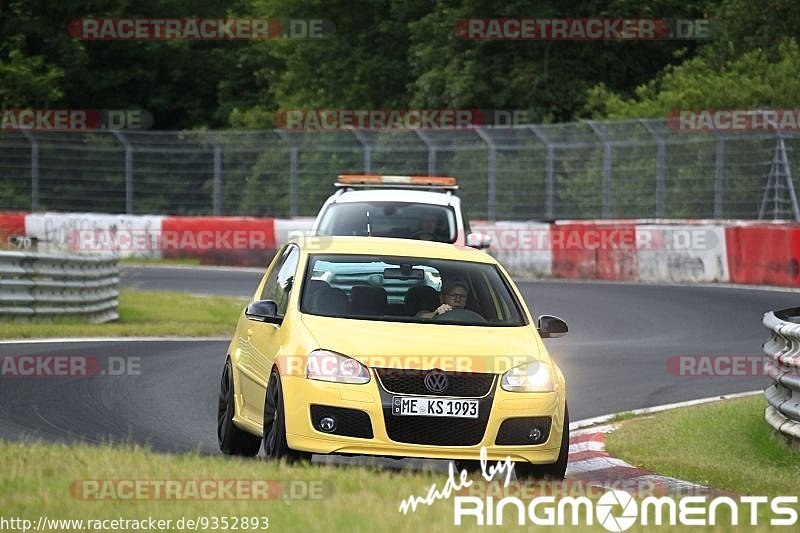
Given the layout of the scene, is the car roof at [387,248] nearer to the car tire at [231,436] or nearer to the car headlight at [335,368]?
the car tire at [231,436]

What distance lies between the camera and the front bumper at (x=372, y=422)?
9.30 metres

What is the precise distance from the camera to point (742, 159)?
30.1 m

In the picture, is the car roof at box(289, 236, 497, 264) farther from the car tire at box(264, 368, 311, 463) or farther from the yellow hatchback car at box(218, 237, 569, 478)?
the car tire at box(264, 368, 311, 463)

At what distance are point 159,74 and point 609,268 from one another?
35148 millimetres

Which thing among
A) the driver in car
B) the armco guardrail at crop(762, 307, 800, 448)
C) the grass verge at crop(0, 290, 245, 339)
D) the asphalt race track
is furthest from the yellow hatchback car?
the grass verge at crop(0, 290, 245, 339)

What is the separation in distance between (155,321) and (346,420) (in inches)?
581

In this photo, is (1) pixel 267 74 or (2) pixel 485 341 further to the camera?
(1) pixel 267 74

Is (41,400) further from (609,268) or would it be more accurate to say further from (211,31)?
(211,31)

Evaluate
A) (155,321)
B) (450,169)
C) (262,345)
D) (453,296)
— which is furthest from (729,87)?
(262,345)

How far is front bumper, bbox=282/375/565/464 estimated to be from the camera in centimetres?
930

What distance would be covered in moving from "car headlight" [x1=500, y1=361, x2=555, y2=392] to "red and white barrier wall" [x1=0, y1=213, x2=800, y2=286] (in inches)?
583

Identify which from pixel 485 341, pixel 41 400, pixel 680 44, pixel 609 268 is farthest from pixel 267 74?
pixel 485 341

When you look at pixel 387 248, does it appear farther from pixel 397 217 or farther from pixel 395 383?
pixel 397 217

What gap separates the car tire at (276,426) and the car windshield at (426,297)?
2.27ft
